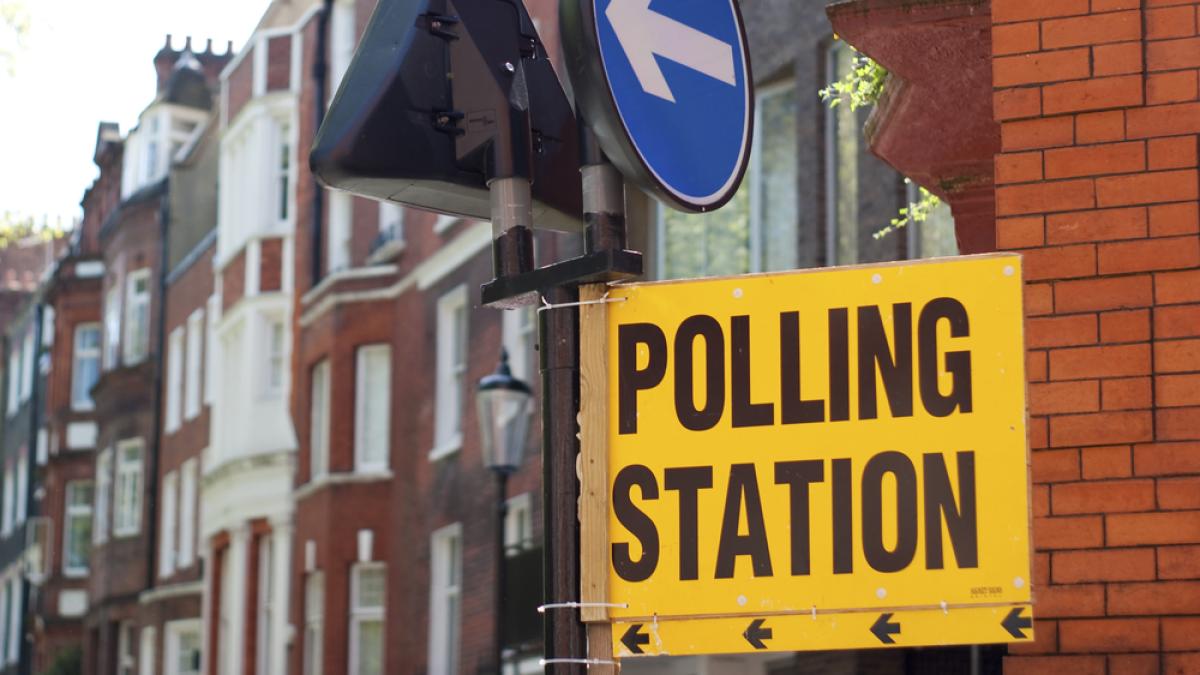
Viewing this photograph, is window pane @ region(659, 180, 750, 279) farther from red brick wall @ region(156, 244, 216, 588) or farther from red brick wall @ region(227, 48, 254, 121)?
red brick wall @ region(156, 244, 216, 588)

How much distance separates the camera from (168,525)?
4353 cm

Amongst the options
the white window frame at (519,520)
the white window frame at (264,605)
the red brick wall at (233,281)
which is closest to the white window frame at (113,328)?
the red brick wall at (233,281)

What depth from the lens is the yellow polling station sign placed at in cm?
449

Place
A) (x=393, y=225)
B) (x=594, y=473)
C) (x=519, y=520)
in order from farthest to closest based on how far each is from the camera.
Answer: (x=393, y=225) < (x=519, y=520) < (x=594, y=473)

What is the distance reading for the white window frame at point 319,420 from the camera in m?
31.7

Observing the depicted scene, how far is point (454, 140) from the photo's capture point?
5.09m

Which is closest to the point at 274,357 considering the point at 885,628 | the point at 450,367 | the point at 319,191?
the point at 319,191

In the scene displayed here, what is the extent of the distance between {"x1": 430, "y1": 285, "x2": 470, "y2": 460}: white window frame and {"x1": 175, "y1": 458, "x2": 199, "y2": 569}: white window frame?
1365 centimetres

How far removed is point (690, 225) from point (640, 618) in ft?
56.0

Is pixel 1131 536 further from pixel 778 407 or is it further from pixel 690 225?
pixel 690 225

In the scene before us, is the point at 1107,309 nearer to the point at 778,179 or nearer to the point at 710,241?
the point at 778,179

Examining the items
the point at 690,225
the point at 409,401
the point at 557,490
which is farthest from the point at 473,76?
the point at 409,401

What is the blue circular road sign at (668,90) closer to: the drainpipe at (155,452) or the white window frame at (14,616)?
the drainpipe at (155,452)

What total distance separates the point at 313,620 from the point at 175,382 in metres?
13.2
